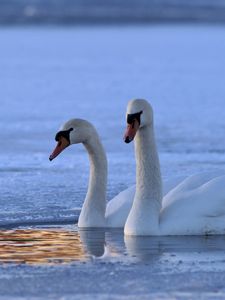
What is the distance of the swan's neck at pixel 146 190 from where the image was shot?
8.88m

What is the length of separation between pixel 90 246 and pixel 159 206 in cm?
72

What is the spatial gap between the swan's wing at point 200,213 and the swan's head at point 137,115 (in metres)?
0.63

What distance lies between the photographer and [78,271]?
7.45m

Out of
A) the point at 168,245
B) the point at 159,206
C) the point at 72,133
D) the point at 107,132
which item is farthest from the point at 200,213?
the point at 107,132

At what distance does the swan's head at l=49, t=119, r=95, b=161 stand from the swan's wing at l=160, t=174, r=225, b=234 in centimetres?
92

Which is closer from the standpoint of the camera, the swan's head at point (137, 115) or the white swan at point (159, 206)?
the swan's head at point (137, 115)

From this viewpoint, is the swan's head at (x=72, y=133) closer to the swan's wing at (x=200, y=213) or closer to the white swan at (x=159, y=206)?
the white swan at (x=159, y=206)

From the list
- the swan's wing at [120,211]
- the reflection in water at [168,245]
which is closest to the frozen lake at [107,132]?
the reflection in water at [168,245]

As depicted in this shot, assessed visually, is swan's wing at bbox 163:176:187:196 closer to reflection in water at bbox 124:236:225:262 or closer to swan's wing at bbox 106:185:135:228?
swan's wing at bbox 106:185:135:228

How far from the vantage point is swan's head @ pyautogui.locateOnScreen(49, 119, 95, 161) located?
937cm

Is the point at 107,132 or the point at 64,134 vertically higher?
the point at 107,132

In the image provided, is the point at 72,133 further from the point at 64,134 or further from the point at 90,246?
the point at 90,246

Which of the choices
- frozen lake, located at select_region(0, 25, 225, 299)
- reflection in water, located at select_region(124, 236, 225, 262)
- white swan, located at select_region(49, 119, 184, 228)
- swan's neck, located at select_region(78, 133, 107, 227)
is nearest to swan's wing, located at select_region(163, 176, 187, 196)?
white swan, located at select_region(49, 119, 184, 228)

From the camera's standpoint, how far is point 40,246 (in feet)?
27.9
